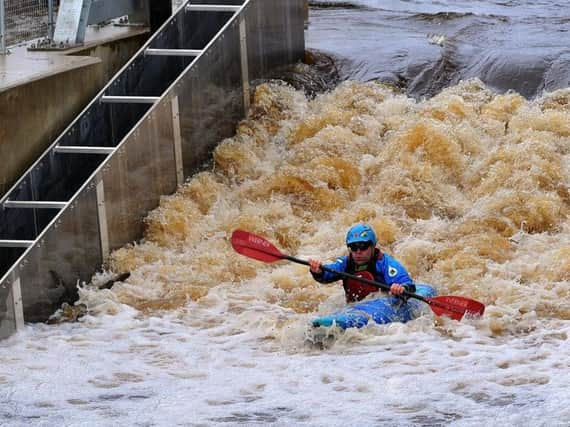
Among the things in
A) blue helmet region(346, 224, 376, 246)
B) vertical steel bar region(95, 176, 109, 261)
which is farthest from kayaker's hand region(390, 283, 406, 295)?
vertical steel bar region(95, 176, 109, 261)

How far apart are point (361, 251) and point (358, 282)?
25 centimetres

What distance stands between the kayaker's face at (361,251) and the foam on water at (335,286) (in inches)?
18.1

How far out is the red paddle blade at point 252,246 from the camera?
33.4 ft

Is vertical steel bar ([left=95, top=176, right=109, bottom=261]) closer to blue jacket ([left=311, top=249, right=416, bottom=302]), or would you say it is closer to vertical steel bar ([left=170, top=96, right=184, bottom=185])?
vertical steel bar ([left=170, top=96, right=184, bottom=185])

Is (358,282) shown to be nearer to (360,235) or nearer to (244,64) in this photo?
(360,235)

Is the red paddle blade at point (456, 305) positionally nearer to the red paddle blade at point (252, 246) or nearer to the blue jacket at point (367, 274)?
the blue jacket at point (367, 274)

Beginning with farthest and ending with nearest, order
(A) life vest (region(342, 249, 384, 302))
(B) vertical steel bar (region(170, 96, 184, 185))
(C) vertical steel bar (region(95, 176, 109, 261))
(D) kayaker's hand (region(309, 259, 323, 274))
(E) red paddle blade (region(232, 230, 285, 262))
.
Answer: (B) vertical steel bar (region(170, 96, 184, 185)) < (C) vertical steel bar (region(95, 176, 109, 261)) < (E) red paddle blade (region(232, 230, 285, 262)) < (A) life vest (region(342, 249, 384, 302)) < (D) kayaker's hand (region(309, 259, 323, 274))

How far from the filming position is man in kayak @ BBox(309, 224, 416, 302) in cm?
968

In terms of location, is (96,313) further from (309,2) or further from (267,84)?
(309,2)

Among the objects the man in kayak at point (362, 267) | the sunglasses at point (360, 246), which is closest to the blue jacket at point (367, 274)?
the man in kayak at point (362, 267)

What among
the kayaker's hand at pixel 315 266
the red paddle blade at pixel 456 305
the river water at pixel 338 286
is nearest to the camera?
the river water at pixel 338 286

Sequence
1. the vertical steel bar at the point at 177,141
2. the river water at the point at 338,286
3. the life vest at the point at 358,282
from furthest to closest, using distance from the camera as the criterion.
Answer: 1. the vertical steel bar at the point at 177,141
2. the life vest at the point at 358,282
3. the river water at the point at 338,286

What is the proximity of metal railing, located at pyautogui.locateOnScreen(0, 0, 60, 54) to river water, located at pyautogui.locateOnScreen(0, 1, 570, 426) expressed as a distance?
7.05ft

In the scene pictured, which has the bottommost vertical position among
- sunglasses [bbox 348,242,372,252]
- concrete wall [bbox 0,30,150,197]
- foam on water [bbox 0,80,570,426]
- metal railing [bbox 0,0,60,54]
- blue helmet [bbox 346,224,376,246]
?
foam on water [bbox 0,80,570,426]
